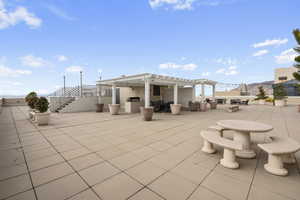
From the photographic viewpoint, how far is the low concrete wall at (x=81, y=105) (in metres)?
10.1

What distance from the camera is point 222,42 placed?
11031 millimetres

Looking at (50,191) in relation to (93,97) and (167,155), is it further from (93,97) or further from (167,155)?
(93,97)

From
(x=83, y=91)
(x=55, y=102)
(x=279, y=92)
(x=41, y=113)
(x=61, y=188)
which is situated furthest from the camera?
(x=279, y=92)

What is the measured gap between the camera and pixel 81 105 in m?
10.7

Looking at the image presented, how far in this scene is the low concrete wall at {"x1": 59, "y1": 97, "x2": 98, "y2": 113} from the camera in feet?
33.1

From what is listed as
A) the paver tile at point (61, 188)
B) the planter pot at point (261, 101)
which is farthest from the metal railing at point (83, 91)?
the planter pot at point (261, 101)

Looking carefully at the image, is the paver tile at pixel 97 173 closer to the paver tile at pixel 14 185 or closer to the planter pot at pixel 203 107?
the paver tile at pixel 14 185

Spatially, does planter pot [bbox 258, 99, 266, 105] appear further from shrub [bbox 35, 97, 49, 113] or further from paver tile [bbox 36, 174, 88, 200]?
shrub [bbox 35, 97, 49, 113]

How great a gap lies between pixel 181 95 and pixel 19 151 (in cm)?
1163

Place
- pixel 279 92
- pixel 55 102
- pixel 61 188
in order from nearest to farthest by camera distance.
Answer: pixel 61 188 → pixel 55 102 → pixel 279 92

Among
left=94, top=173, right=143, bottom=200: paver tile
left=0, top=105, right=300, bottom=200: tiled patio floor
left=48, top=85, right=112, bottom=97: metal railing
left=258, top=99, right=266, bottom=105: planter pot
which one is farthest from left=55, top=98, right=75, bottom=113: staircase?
left=258, top=99, right=266, bottom=105: planter pot

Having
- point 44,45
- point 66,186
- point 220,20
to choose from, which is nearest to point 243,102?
point 220,20

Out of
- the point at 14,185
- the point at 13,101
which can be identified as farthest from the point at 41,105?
the point at 13,101

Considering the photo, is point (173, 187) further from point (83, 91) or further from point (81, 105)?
point (83, 91)
